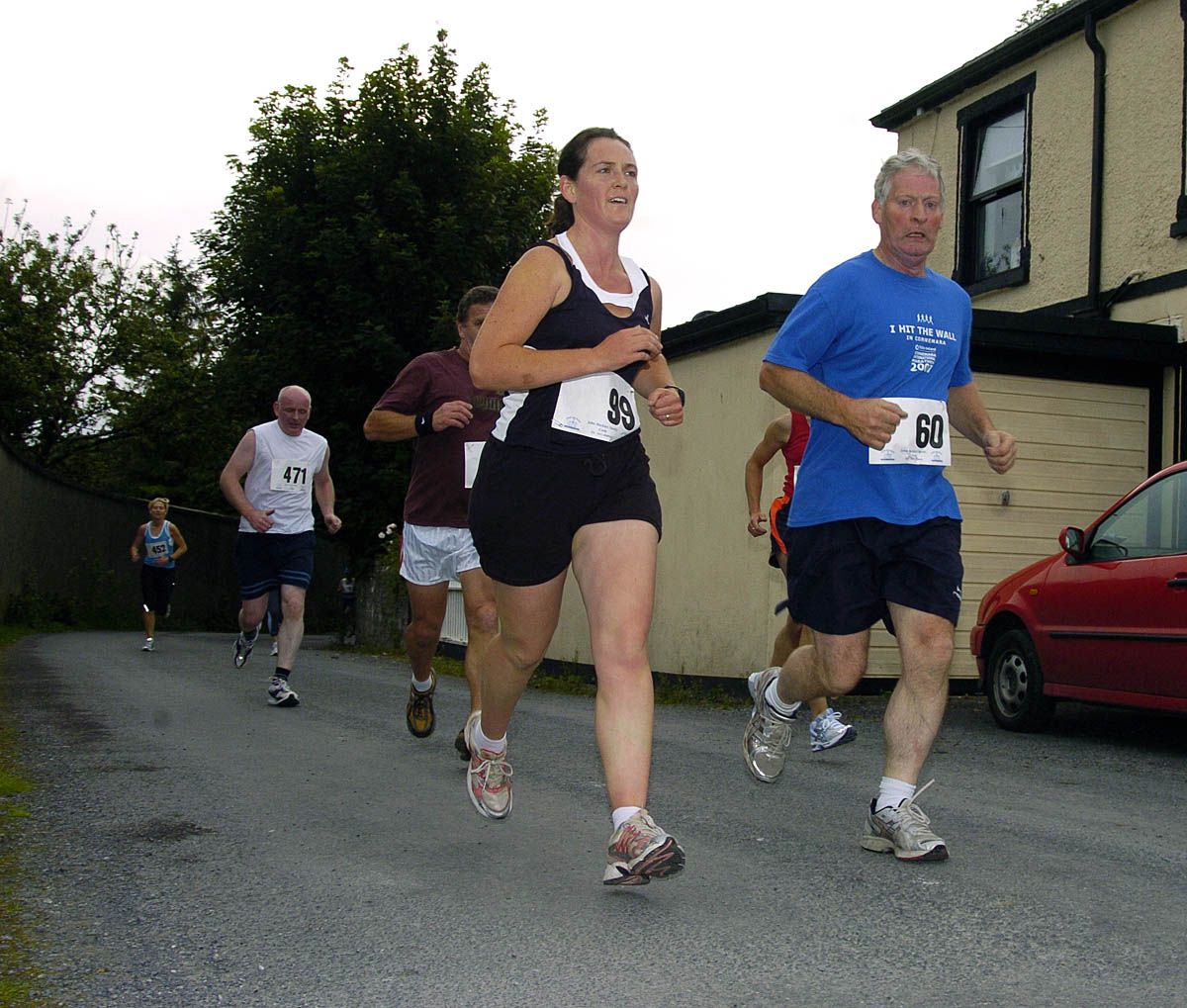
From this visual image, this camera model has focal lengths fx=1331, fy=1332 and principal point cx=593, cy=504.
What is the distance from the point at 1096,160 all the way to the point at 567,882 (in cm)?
1106

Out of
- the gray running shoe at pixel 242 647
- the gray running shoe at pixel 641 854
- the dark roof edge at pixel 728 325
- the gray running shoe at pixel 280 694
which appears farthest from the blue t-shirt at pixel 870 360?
the gray running shoe at pixel 242 647

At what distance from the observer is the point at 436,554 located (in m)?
6.19

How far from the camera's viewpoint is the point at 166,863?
13.1 ft

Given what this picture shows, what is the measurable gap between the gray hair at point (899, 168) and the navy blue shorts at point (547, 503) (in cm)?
137

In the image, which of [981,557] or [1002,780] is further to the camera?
[981,557]

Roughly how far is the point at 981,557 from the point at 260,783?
7.09 m

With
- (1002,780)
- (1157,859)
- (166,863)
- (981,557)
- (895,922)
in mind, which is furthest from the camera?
(981,557)

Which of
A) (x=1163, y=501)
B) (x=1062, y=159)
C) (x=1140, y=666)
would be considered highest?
(x=1062, y=159)

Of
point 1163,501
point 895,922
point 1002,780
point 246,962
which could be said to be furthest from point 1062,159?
point 246,962

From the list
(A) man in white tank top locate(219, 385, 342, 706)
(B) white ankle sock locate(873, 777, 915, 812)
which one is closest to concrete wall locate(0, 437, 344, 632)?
(A) man in white tank top locate(219, 385, 342, 706)

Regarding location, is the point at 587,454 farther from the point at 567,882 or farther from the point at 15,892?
the point at 15,892

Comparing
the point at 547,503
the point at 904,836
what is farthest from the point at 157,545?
the point at 904,836

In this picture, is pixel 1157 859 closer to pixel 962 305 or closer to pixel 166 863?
pixel 962 305

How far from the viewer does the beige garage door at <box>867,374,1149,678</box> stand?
10789 millimetres
